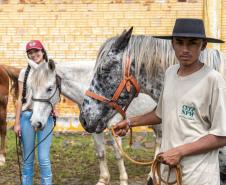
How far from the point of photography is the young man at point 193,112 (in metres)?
2.52

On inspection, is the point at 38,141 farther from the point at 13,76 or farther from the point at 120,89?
the point at 13,76

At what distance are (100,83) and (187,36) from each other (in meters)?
1.05

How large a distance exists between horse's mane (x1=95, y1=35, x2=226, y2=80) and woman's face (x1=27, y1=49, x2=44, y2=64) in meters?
1.94

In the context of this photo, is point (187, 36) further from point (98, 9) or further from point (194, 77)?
point (98, 9)

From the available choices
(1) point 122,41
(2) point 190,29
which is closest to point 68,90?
(1) point 122,41

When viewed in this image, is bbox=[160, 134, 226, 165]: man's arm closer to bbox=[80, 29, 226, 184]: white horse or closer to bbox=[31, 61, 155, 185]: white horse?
bbox=[80, 29, 226, 184]: white horse

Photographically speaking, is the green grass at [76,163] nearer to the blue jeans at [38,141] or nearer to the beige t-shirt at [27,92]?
the blue jeans at [38,141]

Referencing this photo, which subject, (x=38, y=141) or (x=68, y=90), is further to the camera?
(x=68, y=90)

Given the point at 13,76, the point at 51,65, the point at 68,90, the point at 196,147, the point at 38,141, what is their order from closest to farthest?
the point at 196,147
the point at 38,141
the point at 51,65
the point at 68,90
the point at 13,76

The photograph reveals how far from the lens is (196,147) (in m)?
2.52

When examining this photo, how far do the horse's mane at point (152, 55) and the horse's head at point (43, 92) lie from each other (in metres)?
1.97

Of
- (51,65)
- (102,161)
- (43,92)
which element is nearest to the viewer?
(43,92)

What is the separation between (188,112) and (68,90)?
392 centimetres

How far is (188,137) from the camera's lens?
258cm
